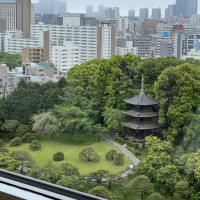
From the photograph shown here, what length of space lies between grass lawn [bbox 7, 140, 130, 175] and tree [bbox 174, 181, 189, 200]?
691 mm

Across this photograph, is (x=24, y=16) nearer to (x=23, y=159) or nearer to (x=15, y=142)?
(x=15, y=142)

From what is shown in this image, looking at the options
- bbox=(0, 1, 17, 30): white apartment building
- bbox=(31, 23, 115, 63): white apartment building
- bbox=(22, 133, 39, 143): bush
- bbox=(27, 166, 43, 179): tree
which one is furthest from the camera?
bbox=(0, 1, 17, 30): white apartment building

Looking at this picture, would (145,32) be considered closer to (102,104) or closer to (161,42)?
(161,42)

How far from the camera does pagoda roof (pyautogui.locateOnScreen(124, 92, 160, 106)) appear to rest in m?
4.46

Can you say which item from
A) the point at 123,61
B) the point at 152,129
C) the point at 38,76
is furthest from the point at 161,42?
the point at 152,129

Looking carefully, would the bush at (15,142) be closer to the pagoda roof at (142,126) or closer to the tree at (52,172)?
the tree at (52,172)

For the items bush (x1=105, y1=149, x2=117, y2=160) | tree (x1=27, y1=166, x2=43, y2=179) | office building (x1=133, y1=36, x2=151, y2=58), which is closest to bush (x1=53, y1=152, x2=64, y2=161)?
bush (x1=105, y1=149, x2=117, y2=160)

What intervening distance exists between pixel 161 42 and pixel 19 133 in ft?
33.8

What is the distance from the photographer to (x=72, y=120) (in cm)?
448

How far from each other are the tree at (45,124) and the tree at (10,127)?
245mm

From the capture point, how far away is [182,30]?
14.5 metres

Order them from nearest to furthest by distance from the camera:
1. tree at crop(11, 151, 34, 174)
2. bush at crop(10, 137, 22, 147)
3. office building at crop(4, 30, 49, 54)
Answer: tree at crop(11, 151, 34, 174), bush at crop(10, 137, 22, 147), office building at crop(4, 30, 49, 54)

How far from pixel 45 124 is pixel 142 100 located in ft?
3.92

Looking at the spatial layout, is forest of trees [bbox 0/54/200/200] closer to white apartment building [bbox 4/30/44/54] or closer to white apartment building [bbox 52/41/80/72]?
white apartment building [bbox 52/41/80/72]
